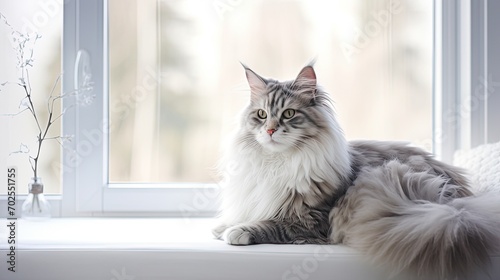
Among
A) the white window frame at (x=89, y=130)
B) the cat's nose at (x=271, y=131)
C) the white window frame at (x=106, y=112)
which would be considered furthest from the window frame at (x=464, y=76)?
the white window frame at (x=89, y=130)

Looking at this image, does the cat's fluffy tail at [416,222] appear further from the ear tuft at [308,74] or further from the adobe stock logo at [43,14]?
the adobe stock logo at [43,14]

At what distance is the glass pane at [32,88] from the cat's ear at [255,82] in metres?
0.70

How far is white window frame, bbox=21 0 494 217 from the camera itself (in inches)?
66.4

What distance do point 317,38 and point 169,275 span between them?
1.00m

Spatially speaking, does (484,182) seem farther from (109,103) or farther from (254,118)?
(109,103)

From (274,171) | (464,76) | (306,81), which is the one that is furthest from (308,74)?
(464,76)

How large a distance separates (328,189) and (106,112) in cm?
82

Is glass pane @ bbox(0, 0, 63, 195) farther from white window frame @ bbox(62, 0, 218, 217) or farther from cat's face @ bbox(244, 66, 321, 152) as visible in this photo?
cat's face @ bbox(244, 66, 321, 152)

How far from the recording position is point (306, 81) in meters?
1.39

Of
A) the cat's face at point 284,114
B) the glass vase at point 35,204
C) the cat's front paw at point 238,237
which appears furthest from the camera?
the glass vase at point 35,204

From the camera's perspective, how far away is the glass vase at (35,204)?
160 centimetres

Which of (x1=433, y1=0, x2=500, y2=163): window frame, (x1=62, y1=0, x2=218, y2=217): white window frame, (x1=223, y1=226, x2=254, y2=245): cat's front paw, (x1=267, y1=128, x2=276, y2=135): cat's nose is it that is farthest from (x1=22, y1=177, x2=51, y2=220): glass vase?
(x1=433, y1=0, x2=500, y2=163): window frame

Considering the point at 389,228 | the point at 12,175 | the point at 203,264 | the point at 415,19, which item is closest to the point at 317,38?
the point at 415,19

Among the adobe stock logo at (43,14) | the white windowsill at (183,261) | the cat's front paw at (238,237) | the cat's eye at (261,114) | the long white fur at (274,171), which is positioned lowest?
the white windowsill at (183,261)
